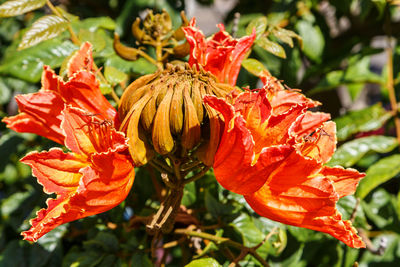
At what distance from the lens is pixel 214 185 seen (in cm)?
98

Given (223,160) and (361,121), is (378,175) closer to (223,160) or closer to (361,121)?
(361,121)

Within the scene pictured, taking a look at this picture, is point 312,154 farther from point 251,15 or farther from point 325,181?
point 251,15

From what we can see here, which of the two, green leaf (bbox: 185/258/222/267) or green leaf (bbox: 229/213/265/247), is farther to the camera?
green leaf (bbox: 229/213/265/247)

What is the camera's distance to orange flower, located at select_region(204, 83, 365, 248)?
640 millimetres

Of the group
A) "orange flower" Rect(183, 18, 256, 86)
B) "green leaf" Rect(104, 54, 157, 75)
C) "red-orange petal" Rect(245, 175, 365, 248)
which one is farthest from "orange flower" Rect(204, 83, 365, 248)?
"green leaf" Rect(104, 54, 157, 75)

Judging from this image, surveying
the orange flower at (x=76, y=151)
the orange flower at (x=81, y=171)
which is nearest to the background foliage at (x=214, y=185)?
the orange flower at (x=76, y=151)

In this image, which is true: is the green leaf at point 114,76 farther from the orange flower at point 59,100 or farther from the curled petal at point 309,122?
the curled petal at point 309,122

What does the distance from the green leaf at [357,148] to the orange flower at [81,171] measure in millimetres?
562

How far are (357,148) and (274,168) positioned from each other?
526mm

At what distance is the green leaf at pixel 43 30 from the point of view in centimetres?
93

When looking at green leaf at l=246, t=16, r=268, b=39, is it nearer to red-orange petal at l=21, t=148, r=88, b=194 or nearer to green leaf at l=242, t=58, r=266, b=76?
green leaf at l=242, t=58, r=266, b=76

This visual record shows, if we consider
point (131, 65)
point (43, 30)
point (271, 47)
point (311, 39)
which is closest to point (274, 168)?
point (271, 47)

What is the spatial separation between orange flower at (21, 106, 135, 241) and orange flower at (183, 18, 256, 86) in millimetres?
216

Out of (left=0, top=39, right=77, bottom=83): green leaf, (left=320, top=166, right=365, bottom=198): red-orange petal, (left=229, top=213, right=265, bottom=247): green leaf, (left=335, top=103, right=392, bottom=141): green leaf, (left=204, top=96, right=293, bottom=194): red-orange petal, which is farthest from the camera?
(left=335, top=103, right=392, bottom=141): green leaf
